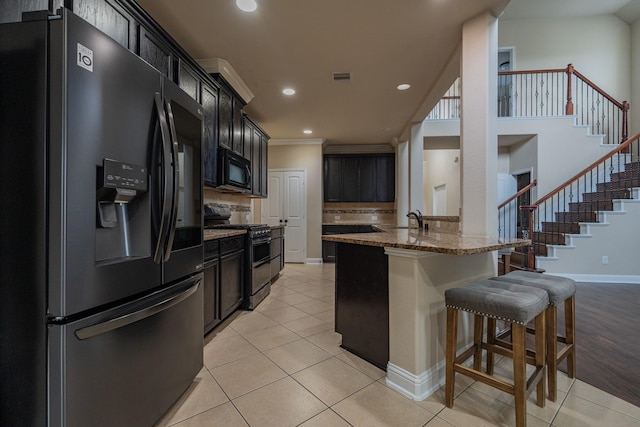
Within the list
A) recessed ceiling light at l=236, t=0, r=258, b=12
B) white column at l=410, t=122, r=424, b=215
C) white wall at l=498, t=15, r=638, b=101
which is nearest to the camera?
recessed ceiling light at l=236, t=0, r=258, b=12

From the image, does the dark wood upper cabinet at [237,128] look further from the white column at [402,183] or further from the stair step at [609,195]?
the stair step at [609,195]

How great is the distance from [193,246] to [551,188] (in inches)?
260

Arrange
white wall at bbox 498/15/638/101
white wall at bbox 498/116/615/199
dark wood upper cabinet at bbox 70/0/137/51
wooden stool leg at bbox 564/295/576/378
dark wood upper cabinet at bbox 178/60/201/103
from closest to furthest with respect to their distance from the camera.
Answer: dark wood upper cabinet at bbox 70/0/137/51 → wooden stool leg at bbox 564/295/576/378 → dark wood upper cabinet at bbox 178/60/201/103 → white wall at bbox 498/116/615/199 → white wall at bbox 498/15/638/101

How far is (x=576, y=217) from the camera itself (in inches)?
192

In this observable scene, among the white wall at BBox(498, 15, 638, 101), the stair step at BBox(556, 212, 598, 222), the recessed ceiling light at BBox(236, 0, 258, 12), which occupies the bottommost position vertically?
the stair step at BBox(556, 212, 598, 222)

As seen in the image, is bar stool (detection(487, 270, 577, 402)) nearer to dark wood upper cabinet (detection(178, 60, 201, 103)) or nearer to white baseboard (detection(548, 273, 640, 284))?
dark wood upper cabinet (detection(178, 60, 201, 103))

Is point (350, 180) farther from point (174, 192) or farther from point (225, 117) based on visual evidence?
point (174, 192)

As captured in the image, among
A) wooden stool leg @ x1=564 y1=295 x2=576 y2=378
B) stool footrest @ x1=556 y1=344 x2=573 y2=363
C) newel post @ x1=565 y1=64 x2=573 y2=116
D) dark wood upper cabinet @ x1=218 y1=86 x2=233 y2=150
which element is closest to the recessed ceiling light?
dark wood upper cabinet @ x1=218 y1=86 x2=233 y2=150

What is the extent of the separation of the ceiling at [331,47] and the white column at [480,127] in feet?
0.63

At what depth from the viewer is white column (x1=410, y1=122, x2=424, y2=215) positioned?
5.02 metres

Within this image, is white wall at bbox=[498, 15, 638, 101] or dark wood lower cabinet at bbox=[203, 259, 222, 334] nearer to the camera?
dark wood lower cabinet at bbox=[203, 259, 222, 334]

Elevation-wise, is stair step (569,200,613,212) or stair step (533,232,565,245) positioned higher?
stair step (569,200,613,212)

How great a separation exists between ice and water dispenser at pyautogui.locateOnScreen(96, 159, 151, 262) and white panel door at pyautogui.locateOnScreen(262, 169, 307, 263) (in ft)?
16.1

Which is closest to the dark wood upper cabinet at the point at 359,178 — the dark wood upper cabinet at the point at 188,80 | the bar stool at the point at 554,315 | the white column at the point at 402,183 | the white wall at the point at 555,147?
the white column at the point at 402,183
